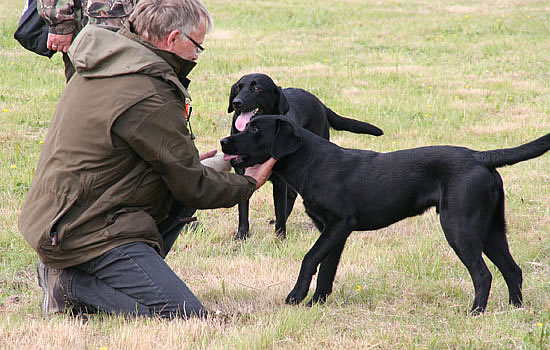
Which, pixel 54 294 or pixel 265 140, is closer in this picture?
pixel 54 294

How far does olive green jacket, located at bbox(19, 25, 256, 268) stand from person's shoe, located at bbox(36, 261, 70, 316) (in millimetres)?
131

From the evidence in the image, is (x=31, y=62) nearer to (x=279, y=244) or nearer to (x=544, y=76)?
(x=279, y=244)

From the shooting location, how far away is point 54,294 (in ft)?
12.5

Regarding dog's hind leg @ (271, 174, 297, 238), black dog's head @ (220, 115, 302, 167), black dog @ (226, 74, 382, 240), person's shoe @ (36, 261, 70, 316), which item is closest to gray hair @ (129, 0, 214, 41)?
black dog's head @ (220, 115, 302, 167)

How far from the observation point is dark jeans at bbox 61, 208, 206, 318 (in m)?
3.66

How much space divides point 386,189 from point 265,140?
78 cm

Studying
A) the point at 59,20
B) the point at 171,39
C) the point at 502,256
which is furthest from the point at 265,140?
the point at 59,20

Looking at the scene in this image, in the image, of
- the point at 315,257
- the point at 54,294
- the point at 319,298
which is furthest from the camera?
the point at 319,298

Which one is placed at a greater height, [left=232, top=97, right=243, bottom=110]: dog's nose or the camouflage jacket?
the camouflage jacket

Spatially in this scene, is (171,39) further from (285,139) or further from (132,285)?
(132,285)

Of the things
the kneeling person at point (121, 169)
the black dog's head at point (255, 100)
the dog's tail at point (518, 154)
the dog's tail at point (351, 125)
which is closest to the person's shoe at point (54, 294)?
the kneeling person at point (121, 169)

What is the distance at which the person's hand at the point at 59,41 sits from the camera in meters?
5.53

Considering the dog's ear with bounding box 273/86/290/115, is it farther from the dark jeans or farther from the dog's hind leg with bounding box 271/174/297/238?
the dark jeans

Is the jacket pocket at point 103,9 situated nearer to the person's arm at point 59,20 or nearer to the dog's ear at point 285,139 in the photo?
the person's arm at point 59,20
